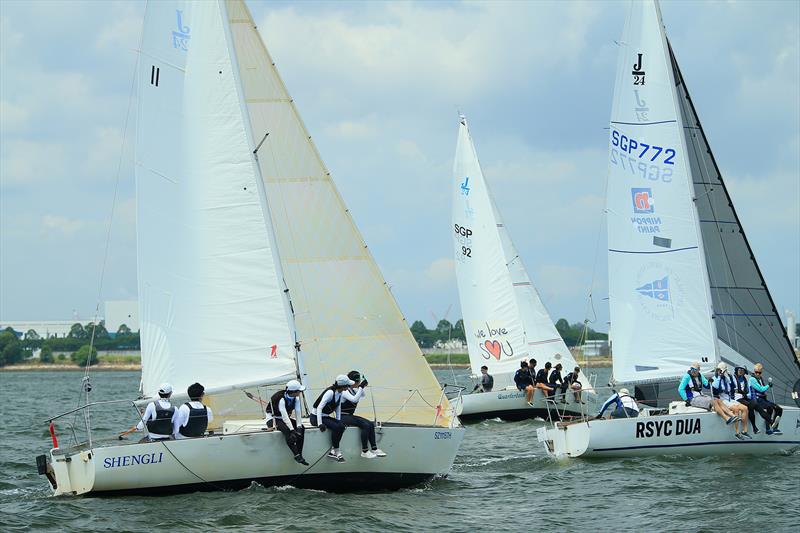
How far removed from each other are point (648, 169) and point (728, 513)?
9514mm

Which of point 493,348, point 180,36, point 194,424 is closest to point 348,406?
point 194,424

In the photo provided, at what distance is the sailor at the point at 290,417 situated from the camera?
52.1ft

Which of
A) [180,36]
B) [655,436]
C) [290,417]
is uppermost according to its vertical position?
[180,36]

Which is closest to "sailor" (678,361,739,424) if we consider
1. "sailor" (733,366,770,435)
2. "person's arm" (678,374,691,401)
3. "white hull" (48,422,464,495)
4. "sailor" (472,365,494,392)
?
"person's arm" (678,374,691,401)

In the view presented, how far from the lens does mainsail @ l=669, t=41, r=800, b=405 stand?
23328mm

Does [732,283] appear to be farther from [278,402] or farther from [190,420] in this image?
[190,420]

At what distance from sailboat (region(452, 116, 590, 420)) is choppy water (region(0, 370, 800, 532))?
13.5m

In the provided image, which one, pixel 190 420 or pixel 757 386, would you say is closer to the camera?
pixel 190 420

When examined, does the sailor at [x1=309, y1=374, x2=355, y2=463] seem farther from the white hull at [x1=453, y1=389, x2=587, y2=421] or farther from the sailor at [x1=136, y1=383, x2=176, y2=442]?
the white hull at [x1=453, y1=389, x2=587, y2=421]

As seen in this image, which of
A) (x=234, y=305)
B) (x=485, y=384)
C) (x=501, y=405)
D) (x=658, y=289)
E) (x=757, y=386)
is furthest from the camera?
(x=485, y=384)

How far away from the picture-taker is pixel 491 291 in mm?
34875

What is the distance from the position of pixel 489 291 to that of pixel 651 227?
38.9ft

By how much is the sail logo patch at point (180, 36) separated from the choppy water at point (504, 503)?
687cm

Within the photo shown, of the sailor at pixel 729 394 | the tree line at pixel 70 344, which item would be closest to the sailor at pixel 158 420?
the sailor at pixel 729 394
